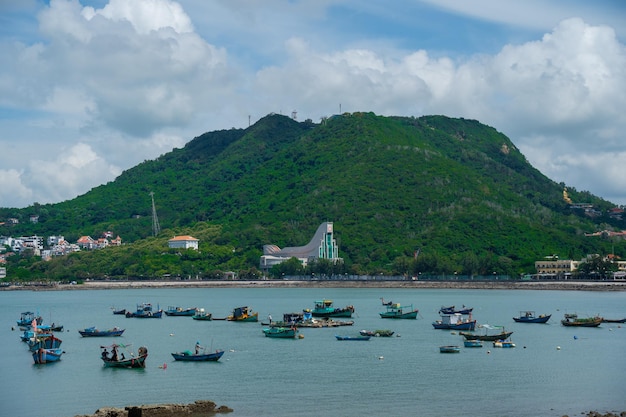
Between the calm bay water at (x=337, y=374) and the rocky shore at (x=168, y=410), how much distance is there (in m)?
1.24

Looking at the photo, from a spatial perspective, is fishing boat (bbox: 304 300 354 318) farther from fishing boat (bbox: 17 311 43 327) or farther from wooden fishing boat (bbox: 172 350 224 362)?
wooden fishing boat (bbox: 172 350 224 362)

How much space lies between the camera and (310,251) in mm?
153000

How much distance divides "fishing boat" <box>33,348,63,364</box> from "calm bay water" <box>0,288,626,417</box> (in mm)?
616

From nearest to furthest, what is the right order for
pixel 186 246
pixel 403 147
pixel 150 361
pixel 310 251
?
1. pixel 150 361
2. pixel 310 251
3. pixel 186 246
4. pixel 403 147

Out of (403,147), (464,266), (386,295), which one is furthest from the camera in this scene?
(403,147)

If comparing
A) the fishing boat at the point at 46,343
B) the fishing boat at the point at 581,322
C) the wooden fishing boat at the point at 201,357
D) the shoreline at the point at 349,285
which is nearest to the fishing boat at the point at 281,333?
the wooden fishing boat at the point at 201,357

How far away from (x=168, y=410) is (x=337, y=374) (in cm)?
1300

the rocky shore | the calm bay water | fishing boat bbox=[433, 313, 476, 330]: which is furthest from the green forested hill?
the rocky shore

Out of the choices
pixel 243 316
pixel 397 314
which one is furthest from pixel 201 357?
pixel 397 314

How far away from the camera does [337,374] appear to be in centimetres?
4400

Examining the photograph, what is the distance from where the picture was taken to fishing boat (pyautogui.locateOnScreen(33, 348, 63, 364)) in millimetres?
48719

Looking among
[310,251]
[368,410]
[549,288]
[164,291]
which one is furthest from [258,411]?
[310,251]

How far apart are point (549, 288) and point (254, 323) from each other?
210 ft

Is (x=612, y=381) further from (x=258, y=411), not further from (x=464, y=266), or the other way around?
(x=464, y=266)
